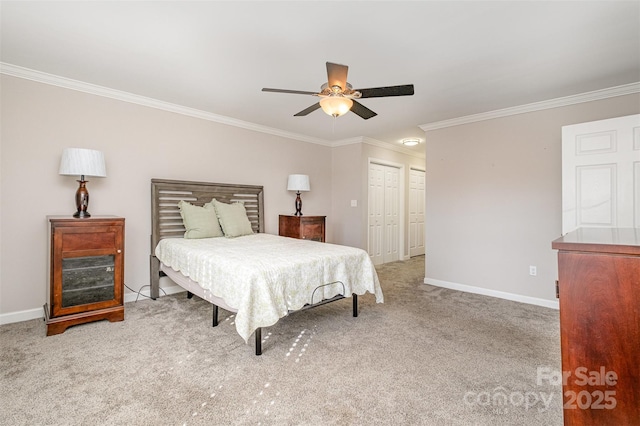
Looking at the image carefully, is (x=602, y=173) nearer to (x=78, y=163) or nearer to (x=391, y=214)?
(x=391, y=214)

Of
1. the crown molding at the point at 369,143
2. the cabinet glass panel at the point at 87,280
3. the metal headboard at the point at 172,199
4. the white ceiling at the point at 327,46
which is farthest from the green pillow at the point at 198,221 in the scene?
the crown molding at the point at 369,143

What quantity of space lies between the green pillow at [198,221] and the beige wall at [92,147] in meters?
0.45

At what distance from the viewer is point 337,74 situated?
2.00 metres

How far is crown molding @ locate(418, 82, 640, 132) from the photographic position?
3088 mm

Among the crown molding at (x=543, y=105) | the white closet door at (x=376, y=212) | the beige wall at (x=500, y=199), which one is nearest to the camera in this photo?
the crown molding at (x=543, y=105)

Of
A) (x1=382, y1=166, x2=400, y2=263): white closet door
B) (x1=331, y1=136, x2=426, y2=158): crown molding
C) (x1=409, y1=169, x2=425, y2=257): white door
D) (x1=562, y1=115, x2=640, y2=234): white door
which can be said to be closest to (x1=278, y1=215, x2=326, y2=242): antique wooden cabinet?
(x1=331, y1=136, x2=426, y2=158): crown molding

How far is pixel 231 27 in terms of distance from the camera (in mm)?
2129

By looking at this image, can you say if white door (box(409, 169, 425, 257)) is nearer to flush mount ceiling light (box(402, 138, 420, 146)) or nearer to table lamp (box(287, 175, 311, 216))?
flush mount ceiling light (box(402, 138, 420, 146))

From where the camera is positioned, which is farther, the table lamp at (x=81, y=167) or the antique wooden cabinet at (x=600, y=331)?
the table lamp at (x=81, y=167)

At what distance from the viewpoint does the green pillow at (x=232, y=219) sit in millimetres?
3748

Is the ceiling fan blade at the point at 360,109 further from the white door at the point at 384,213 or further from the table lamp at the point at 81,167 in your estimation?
the white door at the point at 384,213

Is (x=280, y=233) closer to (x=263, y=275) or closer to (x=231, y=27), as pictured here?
(x=263, y=275)

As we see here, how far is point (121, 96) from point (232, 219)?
6.06 feet

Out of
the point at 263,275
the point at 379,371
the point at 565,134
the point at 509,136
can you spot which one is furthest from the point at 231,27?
the point at 509,136
